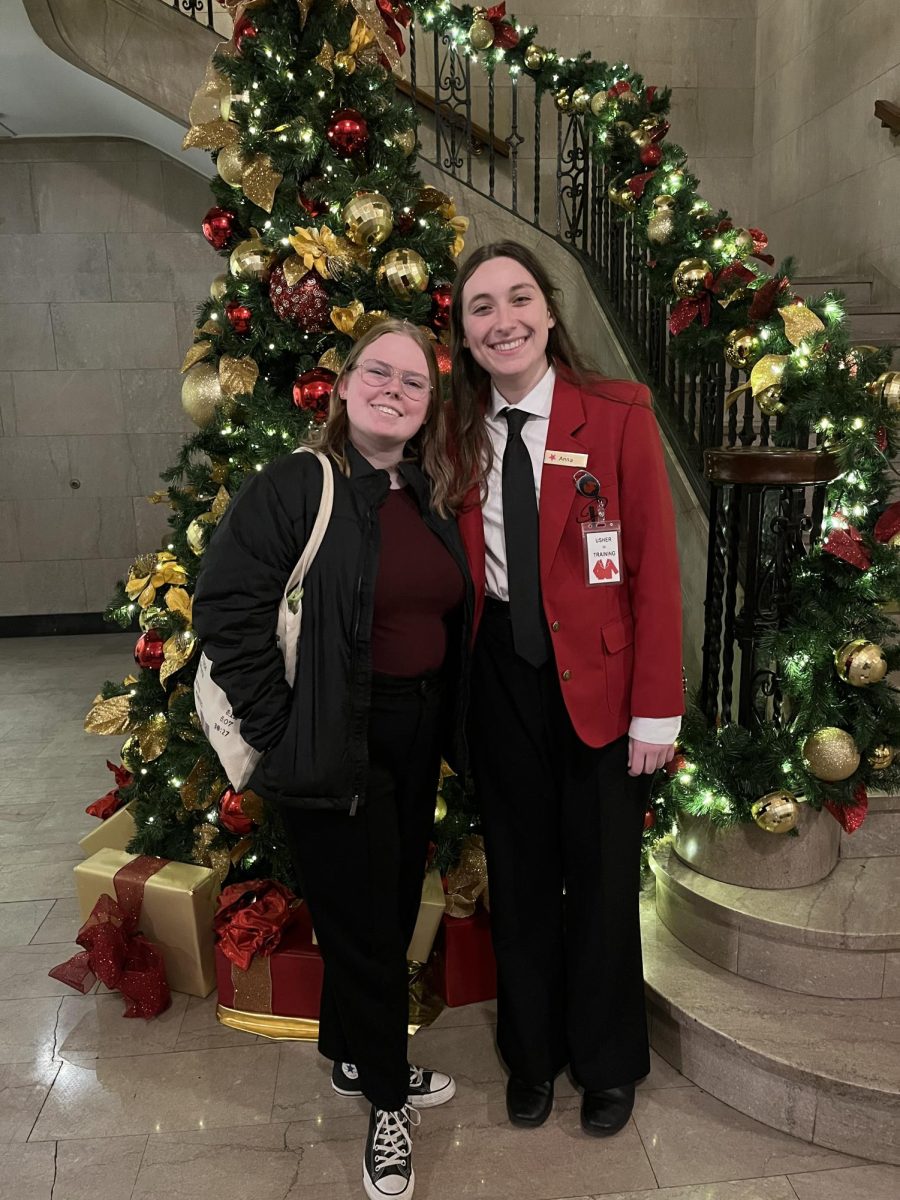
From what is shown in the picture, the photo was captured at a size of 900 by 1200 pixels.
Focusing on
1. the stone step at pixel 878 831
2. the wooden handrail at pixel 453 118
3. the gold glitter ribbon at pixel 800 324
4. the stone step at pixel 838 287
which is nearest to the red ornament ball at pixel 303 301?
the gold glitter ribbon at pixel 800 324

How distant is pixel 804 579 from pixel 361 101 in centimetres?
192

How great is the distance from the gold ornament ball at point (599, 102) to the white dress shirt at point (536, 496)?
7.79 ft

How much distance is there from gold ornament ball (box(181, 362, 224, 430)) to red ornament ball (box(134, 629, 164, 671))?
0.71 m

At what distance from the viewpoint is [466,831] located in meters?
2.69

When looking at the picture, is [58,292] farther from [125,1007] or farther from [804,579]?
[804,579]

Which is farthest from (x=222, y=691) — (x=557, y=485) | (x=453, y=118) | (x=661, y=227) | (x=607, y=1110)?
(x=453, y=118)

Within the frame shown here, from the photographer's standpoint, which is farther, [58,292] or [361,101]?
[58,292]

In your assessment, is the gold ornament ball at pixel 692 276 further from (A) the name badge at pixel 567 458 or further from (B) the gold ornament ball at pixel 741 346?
(A) the name badge at pixel 567 458

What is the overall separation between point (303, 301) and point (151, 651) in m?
1.18

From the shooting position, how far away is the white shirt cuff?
73.2 inches

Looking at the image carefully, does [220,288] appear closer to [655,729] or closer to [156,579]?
[156,579]

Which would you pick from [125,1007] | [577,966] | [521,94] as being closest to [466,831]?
[577,966]

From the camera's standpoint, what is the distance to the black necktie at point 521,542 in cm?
185

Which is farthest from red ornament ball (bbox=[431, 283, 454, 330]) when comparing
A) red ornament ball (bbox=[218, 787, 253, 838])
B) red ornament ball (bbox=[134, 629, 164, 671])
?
red ornament ball (bbox=[218, 787, 253, 838])
